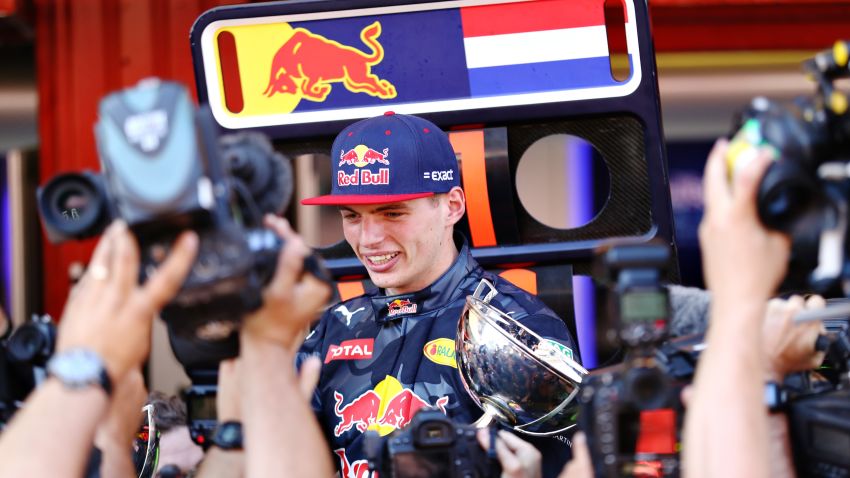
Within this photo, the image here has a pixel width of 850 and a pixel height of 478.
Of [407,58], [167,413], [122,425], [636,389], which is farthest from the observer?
[167,413]

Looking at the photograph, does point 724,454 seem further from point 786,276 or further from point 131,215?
point 131,215

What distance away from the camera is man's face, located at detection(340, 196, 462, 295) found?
2801 mm

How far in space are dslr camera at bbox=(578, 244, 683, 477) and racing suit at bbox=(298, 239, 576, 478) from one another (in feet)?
2.24

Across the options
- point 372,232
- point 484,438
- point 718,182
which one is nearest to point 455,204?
point 372,232

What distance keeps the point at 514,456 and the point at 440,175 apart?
956 millimetres

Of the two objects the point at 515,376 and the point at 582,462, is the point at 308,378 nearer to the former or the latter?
the point at 582,462

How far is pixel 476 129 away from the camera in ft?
10.2

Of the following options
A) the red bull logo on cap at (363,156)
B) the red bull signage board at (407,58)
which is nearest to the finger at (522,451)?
the red bull logo on cap at (363,156)

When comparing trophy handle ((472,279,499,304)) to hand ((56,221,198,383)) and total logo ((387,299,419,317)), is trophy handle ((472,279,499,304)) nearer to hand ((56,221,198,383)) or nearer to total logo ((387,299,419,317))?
total logo ((387,299,419,317))

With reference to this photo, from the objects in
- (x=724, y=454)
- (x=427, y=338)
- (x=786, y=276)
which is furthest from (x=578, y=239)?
(x=724, y=454)

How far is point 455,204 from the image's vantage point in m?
2.93

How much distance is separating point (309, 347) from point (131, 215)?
131 centimetres

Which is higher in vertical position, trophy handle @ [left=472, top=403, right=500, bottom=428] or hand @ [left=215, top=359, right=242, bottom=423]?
hand @ [left=215, top=359, right=242, bottom=423]

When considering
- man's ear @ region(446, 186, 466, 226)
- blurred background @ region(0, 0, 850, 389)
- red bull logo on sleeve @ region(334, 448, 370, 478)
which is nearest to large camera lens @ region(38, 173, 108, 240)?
red bull logo on sleeve @ region(334, 448, 370, 478)
